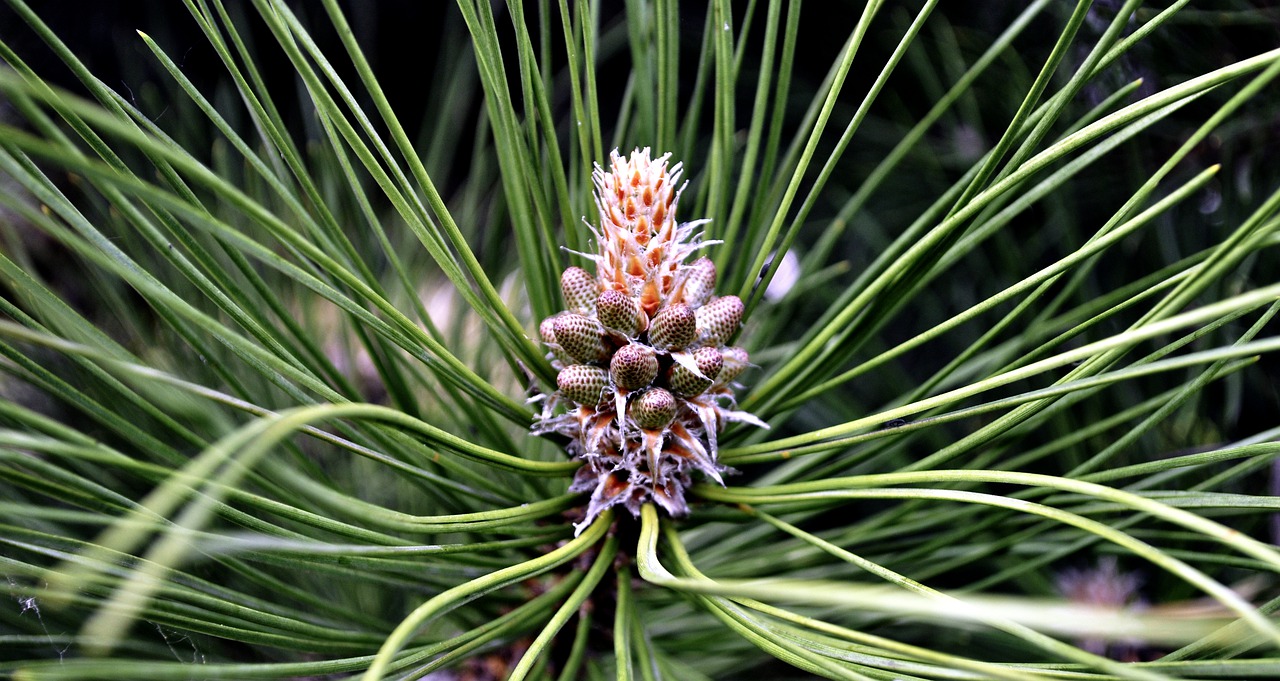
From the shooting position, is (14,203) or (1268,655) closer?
(14,203)

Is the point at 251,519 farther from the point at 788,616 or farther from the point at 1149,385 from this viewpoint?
the point at 1149,385

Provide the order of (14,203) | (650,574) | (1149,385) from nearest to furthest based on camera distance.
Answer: (14,203), (650,574), (1149,385)

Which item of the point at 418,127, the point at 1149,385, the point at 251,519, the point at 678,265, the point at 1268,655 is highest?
the point at 418,127

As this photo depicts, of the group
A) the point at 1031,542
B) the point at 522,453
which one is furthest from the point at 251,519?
the point at 1031,542

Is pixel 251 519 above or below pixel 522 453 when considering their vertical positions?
below

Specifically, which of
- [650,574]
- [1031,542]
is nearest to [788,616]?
[650,574]

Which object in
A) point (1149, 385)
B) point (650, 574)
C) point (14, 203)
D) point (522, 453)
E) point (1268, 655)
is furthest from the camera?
point (1149, 385)
